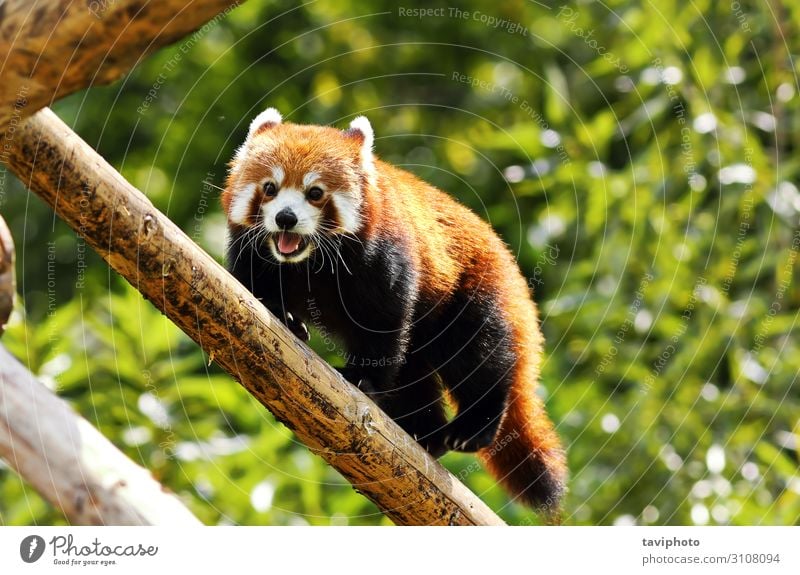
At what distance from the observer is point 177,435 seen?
2.98 metres

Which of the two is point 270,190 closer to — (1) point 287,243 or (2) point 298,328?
(1) point 287,243

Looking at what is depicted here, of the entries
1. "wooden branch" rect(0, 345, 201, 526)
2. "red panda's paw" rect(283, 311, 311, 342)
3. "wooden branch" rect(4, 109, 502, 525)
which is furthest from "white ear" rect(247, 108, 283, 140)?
"wooden branch" rect(0, 345, 201, 526)

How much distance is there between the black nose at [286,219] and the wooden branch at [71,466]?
689 millimetres

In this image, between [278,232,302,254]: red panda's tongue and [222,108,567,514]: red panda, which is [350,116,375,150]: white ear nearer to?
[222,108,567,514]: red panda

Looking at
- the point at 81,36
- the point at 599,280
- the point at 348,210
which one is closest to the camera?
the point at 81,36

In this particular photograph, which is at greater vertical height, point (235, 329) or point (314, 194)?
point (314, 194)

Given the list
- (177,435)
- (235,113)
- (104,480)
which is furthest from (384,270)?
(235,113)

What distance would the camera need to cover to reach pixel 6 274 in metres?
2.03

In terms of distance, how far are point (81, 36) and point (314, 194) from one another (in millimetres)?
851

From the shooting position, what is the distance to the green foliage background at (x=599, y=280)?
297cm

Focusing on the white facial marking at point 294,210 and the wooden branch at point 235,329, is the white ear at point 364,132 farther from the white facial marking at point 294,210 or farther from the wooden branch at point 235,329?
the wooden branch at point 235,329

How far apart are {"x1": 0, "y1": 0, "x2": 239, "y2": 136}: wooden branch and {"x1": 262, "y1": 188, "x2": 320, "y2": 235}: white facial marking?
0.70 m

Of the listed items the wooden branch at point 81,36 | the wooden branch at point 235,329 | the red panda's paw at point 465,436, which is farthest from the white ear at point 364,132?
the wooden branch at point 81,36

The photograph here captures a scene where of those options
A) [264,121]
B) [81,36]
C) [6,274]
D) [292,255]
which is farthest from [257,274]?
[81,36]
